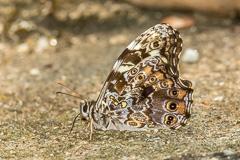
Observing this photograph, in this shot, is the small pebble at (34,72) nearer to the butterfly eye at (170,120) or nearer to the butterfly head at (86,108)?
the butterfly head at (86,108)

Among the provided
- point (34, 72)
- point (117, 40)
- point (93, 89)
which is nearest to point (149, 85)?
point (93, 89)

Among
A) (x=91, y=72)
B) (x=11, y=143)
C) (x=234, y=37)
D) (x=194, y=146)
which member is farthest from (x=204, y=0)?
(x=11, y=143)

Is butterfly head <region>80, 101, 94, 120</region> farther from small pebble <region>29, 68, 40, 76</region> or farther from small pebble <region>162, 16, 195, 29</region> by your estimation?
small pebble <region>162, 16, 195, 29</region>

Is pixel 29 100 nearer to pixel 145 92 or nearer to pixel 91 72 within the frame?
pixel 91 72

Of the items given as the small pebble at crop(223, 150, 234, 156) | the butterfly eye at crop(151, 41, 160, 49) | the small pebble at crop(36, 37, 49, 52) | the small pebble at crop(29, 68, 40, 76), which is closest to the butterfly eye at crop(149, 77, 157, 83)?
the butterfly eye at crop(151, 41, 160, 49)

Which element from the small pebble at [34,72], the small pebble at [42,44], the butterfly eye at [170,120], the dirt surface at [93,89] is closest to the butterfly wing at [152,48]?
the butterfly eye at [170,120]

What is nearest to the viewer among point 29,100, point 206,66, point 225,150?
point 225,150

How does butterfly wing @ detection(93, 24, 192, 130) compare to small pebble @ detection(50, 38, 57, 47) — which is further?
small pebble @ detection(50, 38, 57, 47)
